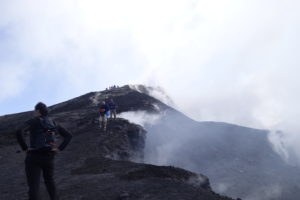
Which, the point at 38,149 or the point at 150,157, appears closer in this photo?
the point at 38,149

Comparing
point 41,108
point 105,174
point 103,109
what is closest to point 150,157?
point 103,109

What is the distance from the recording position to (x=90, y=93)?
62.4 m

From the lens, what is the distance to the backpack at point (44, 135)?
7.32m

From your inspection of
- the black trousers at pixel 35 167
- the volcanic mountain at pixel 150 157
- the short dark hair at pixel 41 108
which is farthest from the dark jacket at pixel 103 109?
the black trousers at pixel 35 167

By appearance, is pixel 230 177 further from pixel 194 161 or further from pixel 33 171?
pixel 33 171

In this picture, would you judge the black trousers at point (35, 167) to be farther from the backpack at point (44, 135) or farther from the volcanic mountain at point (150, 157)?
the volcanic mountain at point (150, 157)

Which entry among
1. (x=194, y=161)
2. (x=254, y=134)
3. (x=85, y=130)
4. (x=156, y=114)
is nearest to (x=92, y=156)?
(x=85, y=130)

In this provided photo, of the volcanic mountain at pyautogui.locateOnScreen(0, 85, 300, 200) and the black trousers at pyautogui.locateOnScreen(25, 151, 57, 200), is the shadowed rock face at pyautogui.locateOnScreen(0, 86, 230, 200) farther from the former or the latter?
the black trousers at pyautogui.locateOnScreen(25, 151, 57, 200)

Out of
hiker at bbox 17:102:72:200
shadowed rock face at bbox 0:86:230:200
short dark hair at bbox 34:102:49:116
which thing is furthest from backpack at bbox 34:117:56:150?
shadowed rock face at bbox 0:86:230:200

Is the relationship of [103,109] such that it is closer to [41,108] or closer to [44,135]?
[41,108]

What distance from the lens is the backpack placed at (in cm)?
732

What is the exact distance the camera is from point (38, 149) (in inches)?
287

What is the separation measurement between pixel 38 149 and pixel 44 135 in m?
0.32

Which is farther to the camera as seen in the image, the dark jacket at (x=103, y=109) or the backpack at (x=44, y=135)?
the dark jacket at (x=103, y=109)
